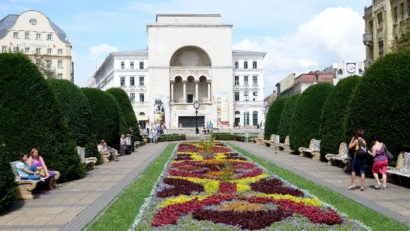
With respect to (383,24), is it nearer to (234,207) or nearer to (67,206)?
(234,207)

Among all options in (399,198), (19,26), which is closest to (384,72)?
(399,198)

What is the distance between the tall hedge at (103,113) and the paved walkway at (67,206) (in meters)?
10.2

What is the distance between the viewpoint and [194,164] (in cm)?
2164

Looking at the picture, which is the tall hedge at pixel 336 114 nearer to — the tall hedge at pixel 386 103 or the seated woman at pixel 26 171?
the tall hedge at pixel 386 103

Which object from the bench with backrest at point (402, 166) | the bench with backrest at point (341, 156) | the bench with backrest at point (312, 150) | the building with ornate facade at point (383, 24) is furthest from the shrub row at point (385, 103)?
the building with ornate facade at point (383, 24)

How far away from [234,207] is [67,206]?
384 centimetres

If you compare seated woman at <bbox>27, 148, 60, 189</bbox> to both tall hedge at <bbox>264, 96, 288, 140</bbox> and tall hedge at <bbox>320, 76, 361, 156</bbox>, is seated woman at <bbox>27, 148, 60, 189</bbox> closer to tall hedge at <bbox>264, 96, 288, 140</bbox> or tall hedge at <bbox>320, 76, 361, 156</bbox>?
tall hedge at <bbox>320, 76, 361, 156</bbox>

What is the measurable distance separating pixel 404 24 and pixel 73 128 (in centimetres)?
3195

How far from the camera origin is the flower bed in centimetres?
926

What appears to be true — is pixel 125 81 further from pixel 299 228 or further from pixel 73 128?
pixel 299 228

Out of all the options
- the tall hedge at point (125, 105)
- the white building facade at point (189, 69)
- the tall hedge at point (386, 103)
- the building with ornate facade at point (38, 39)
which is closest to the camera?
the tall hedge at point (386, 103)

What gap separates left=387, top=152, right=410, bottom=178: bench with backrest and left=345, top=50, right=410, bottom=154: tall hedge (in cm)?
64

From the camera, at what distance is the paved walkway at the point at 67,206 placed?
9.73 metres

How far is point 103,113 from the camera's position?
27.8 m
